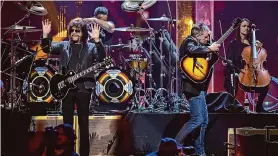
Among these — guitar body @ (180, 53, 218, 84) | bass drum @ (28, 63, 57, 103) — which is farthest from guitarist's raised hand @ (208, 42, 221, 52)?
bass drum @ (28, 63, 57, 103)

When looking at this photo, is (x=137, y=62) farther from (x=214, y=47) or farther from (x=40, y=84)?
(x=214, y=47)

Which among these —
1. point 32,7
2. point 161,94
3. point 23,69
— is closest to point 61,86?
point 23,69

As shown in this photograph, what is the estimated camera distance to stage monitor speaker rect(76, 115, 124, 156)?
7.50 meters

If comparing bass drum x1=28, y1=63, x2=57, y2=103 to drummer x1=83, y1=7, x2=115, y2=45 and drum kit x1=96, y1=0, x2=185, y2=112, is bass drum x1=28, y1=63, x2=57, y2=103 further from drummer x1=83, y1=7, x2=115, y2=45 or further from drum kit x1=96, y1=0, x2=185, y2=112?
drummer x1=83, y1=7, x2=115, y2=45

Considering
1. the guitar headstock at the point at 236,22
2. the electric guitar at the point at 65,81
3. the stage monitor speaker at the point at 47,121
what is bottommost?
the stage monitor speaker at the point at 47,121

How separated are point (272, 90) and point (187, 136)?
7.02 feet

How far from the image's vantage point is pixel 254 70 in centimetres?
789

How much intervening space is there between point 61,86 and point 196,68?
2.14 m

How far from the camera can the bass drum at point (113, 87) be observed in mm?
8398

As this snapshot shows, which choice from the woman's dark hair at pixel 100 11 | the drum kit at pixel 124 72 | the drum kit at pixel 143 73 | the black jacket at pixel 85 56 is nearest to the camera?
the black jacket at pixel 85 56

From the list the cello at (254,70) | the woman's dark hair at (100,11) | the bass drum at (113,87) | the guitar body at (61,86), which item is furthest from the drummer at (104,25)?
the cello at (254,70)

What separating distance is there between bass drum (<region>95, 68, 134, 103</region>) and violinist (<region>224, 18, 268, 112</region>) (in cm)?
178

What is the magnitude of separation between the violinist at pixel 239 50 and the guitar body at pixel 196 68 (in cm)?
89

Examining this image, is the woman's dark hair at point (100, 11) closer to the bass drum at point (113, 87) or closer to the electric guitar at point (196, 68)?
the bass drum at point (113, 87)
